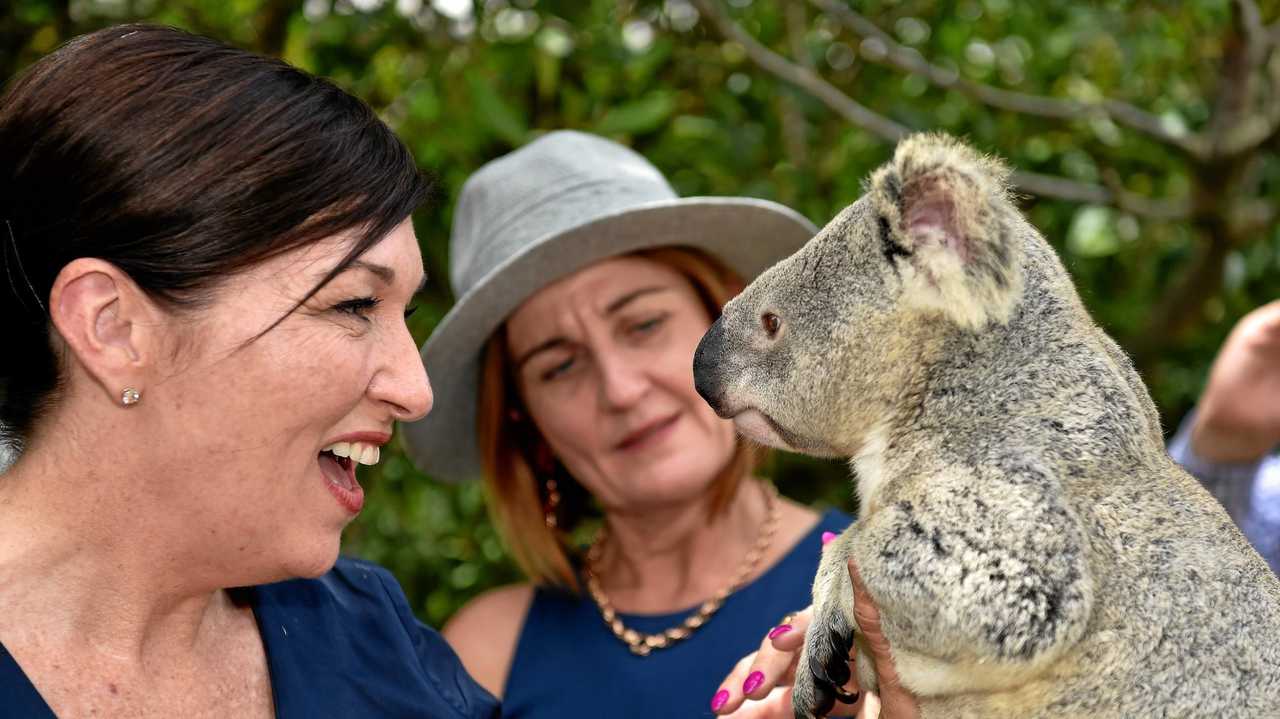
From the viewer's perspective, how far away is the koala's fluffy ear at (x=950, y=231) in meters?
1.33

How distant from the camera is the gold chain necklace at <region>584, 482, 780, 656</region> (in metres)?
2.36

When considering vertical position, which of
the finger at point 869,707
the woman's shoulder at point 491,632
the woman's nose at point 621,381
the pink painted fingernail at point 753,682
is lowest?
the woman's shoulder at point 491,632

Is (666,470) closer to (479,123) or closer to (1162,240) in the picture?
(479,123)

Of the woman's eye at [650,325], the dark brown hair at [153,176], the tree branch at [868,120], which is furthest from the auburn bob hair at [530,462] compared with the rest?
the dark brown hair at [153,176]

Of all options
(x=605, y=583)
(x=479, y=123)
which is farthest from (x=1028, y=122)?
(x=605, y=583)

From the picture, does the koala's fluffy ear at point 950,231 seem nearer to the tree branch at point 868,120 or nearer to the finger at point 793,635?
the finger at point 793,635

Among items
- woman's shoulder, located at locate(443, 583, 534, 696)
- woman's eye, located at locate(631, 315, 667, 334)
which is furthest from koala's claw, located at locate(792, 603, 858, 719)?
woman's shoulder, located at locate(443, 583, 534, 696)

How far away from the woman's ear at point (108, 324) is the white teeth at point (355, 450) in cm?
25

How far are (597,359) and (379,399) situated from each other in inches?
28.6

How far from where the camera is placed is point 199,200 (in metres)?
1.38

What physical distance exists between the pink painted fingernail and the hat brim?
84cm

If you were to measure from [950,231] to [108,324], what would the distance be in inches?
37.3

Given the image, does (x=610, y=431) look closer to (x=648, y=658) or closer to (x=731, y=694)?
(x=648, y=658)

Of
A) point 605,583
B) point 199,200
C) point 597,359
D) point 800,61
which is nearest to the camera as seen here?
point 199,200
